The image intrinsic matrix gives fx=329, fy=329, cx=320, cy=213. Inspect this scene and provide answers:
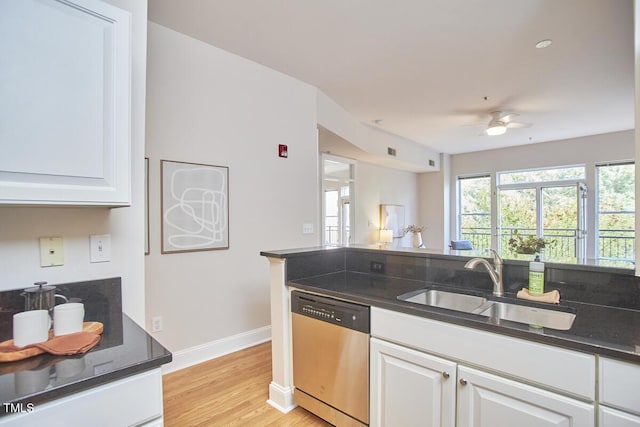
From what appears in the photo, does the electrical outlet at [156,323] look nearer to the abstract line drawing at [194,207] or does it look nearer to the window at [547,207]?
the abstract line drawing at [194,207]

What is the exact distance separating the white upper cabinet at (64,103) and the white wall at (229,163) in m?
1.46

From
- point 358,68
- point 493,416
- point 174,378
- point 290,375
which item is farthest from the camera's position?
point 358,68

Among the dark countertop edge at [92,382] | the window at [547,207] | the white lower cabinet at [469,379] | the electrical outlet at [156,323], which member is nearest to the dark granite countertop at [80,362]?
the dark countertop edge at [92,382]

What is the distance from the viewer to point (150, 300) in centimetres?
257

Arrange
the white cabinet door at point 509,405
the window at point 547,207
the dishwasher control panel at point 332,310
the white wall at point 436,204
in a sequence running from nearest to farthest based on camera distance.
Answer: the white cabinet door at point 509,405 < the dishwasher control panel at point 332,310 < the window at point 547,207 < the white wall at point 436,204

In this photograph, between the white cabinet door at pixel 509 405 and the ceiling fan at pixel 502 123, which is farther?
the ceiling fan at pixel 502 123

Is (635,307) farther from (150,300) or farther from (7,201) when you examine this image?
(150,300)

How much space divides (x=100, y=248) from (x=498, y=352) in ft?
5.60

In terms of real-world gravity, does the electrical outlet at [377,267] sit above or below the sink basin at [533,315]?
above

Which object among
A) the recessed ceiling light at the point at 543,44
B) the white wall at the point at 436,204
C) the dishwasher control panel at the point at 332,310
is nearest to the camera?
the dishwasher control panel at the point at 332,310

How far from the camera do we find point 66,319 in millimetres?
1143

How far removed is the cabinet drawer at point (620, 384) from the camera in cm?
103

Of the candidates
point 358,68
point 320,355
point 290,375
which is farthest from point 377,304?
point 358,68

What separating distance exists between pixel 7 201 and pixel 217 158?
201 cm
